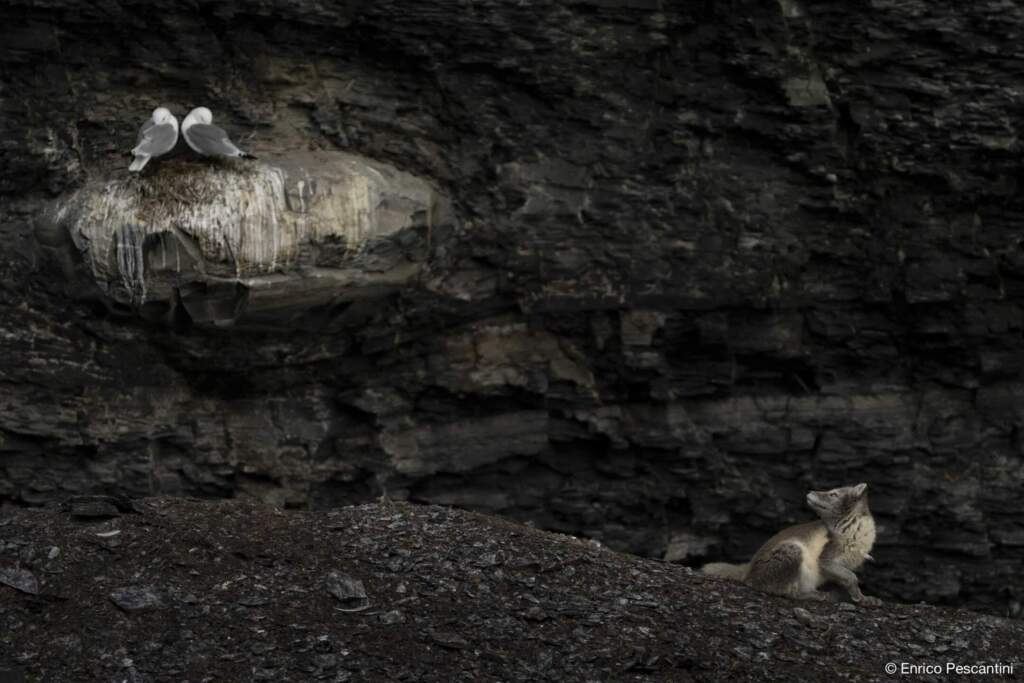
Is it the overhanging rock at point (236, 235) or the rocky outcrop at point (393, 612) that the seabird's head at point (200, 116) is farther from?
the rocky outcrop at point (393, 612)

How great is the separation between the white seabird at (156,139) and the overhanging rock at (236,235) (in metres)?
0.31

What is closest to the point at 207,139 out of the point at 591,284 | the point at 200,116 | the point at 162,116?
the point at 200,116

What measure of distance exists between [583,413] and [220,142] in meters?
4.22

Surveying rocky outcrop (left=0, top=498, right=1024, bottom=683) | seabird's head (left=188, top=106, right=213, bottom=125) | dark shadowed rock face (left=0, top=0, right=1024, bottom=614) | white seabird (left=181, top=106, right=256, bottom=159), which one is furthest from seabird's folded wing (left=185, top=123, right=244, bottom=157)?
rocky outcrop (left=0, top=498, right=1024, bottom=683)

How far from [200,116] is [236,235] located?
98cm

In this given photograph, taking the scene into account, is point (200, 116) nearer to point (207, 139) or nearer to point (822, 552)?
point (207, 139)

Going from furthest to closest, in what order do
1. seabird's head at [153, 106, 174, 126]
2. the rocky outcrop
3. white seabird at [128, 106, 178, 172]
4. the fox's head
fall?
seabird's head at [153, 106, 174, 126] < white seabird at [128, 106, 178, 172] < the fox's head < the rocky outcrop

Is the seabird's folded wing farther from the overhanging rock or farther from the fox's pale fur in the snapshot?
the fox's pale fur

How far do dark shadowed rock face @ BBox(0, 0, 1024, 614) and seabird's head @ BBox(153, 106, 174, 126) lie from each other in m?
0.58

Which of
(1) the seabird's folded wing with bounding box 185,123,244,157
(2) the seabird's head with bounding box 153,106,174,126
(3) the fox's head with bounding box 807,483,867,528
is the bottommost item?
(3) the fox's head with bounding box 807,483,867,528

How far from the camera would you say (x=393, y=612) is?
33.6 ft

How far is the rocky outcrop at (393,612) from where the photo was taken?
9703 millimetres

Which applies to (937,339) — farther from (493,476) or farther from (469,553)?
(469,553)

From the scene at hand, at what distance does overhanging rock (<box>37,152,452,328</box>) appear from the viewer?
13141mm
